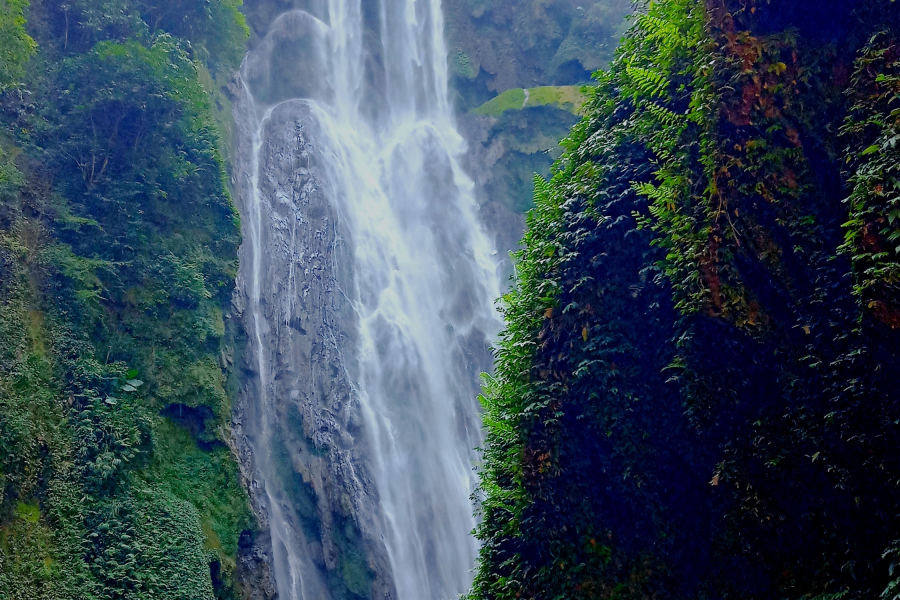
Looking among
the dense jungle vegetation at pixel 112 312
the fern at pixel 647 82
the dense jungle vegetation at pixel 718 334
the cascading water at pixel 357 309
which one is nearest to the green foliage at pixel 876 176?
the dense jungle vegetation at pixel 718 334

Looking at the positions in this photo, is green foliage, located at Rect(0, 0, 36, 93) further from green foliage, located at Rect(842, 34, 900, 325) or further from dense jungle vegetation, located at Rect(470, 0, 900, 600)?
green foliage, located at Rect(842, 34, 900, 325)

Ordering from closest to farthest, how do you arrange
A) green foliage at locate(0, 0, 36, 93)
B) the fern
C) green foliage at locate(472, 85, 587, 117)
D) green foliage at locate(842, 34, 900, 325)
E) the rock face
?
green foliage at locate(842, 34, 900, 325), the fern, green foliage at locate(0, 0, 36, 93), the rock face, green foliage at locate(472, 85, 587, 117)

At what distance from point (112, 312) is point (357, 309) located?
25.3 ft

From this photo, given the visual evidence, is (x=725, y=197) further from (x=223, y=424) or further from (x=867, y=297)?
(x=223, y=424)

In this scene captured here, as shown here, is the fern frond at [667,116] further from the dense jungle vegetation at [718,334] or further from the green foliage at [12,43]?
the green foliage at [12,43]

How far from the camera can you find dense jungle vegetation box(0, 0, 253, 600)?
32.6 feet

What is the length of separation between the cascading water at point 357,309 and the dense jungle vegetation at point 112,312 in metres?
2.81

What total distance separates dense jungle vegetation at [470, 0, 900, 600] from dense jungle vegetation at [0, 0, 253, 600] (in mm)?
6852

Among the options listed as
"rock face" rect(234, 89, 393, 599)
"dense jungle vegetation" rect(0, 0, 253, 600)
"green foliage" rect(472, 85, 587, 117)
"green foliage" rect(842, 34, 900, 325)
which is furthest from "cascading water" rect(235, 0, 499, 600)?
"green foliage" rect(842, 34, 900, 325)

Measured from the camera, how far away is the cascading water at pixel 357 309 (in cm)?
1622

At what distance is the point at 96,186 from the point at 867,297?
14770 millimetres

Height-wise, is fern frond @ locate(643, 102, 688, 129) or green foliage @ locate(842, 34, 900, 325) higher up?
fern frond @ locate(643, 102, 688, 129)

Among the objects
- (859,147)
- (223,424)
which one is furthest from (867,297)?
(223,424)

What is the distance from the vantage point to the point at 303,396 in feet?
56.4
